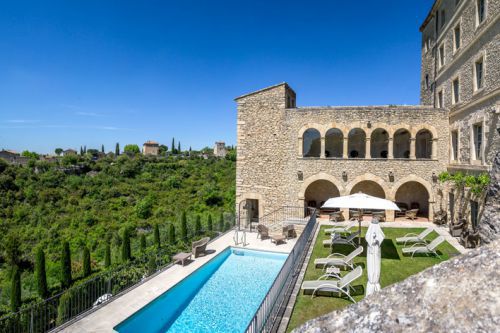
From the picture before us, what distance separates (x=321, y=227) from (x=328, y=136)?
984 cm

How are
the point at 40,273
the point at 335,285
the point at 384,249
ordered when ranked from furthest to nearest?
1. the point at 40,273
2. the point at 384,249
3. the point at 335,285

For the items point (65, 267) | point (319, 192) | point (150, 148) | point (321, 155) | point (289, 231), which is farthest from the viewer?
point (150, 148)

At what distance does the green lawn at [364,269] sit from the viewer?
6.96 metres

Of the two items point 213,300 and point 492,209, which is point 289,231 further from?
point 492,209

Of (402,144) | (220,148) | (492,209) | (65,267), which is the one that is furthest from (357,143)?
(220,148)

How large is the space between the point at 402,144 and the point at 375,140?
6.32ft

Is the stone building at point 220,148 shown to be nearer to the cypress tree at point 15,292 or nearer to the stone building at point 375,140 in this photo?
the stone building at point 375,140

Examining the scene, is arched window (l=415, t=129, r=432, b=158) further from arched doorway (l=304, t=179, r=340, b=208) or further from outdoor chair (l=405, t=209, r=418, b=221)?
arched doorway (l=304, t=179, r=340, b=208)

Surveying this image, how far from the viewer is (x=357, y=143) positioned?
72.8ft

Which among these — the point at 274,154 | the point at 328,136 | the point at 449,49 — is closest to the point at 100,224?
the point at 274,154

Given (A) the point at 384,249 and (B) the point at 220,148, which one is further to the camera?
(B) the point at 220,148

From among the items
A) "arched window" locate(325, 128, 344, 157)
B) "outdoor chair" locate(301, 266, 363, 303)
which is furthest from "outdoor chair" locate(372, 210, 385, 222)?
"outdoor chair" locate(301, 266, 363, 303)

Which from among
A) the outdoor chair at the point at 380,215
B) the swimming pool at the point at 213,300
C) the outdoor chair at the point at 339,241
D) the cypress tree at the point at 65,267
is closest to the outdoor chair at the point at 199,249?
the swimming pool at the point at 213,300

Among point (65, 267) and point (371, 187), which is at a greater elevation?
point (371, 187)
